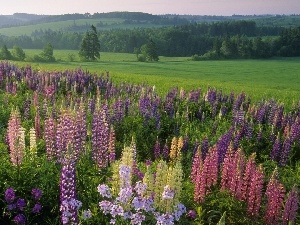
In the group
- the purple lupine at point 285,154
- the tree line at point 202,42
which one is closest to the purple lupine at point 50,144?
the purple lupine at point 285,154

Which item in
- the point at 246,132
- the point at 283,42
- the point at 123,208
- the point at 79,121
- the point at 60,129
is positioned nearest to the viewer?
the point at 123,208

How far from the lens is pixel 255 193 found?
6988 mm

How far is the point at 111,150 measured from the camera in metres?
8.49

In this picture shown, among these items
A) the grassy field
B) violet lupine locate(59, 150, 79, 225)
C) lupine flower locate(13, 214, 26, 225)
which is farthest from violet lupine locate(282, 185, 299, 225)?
the grassy field

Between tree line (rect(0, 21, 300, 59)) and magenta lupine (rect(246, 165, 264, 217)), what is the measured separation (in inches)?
3275

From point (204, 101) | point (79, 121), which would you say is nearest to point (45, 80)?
point (204, 101)

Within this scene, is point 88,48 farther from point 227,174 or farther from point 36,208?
point 36,208

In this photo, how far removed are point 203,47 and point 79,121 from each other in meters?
101

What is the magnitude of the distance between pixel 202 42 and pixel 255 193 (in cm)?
10379

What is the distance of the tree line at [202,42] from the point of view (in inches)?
3580

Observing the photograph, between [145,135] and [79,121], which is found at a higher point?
[79,121]

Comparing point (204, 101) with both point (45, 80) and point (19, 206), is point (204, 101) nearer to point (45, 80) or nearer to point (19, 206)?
point (45, 80)

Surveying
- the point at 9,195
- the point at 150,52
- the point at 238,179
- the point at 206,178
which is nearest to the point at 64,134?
the point at 9,195

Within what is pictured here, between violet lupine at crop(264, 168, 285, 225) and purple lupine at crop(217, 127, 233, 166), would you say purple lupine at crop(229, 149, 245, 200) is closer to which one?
violet lupine at crop(264, 168, 285, 225)
